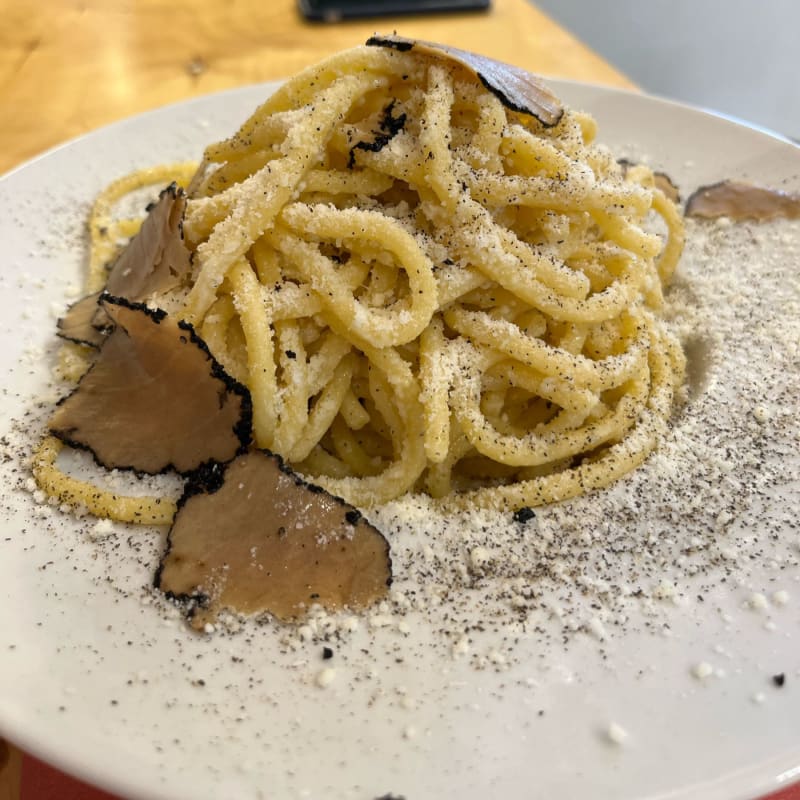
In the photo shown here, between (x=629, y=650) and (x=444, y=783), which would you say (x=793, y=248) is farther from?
(x=444, y=783)

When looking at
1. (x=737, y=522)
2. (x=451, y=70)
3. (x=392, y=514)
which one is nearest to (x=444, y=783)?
(x=392, y=514)

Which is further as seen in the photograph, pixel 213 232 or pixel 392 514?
pixel 213 232

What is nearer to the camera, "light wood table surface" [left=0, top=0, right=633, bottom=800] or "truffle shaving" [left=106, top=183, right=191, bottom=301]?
"truffle shaving" [left=106, top=183, right=191, bottom=301]

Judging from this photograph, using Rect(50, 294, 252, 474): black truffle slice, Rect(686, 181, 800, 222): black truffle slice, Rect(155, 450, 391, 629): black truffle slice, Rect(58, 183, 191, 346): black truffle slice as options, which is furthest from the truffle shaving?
Rect(686, 181, 800, 222): black truffle slice

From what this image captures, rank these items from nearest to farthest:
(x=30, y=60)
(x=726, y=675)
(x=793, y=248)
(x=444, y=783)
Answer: (x=444, y=783) → (x=726, y=675) → (x=793, y=248) → (x=30, y=60)

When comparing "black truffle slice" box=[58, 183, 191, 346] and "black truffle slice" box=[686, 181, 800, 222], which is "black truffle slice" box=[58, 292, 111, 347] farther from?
"black truffle slice" box=[686, 181, 800, 222]

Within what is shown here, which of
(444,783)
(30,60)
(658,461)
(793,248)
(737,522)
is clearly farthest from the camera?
(30,60)

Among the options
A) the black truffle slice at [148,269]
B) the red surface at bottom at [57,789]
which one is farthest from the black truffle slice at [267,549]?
the black truffle slice at [148,269]

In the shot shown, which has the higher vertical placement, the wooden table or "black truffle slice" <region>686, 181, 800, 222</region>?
"black truffle slice" <region>686, 181, 800, 222</region>
